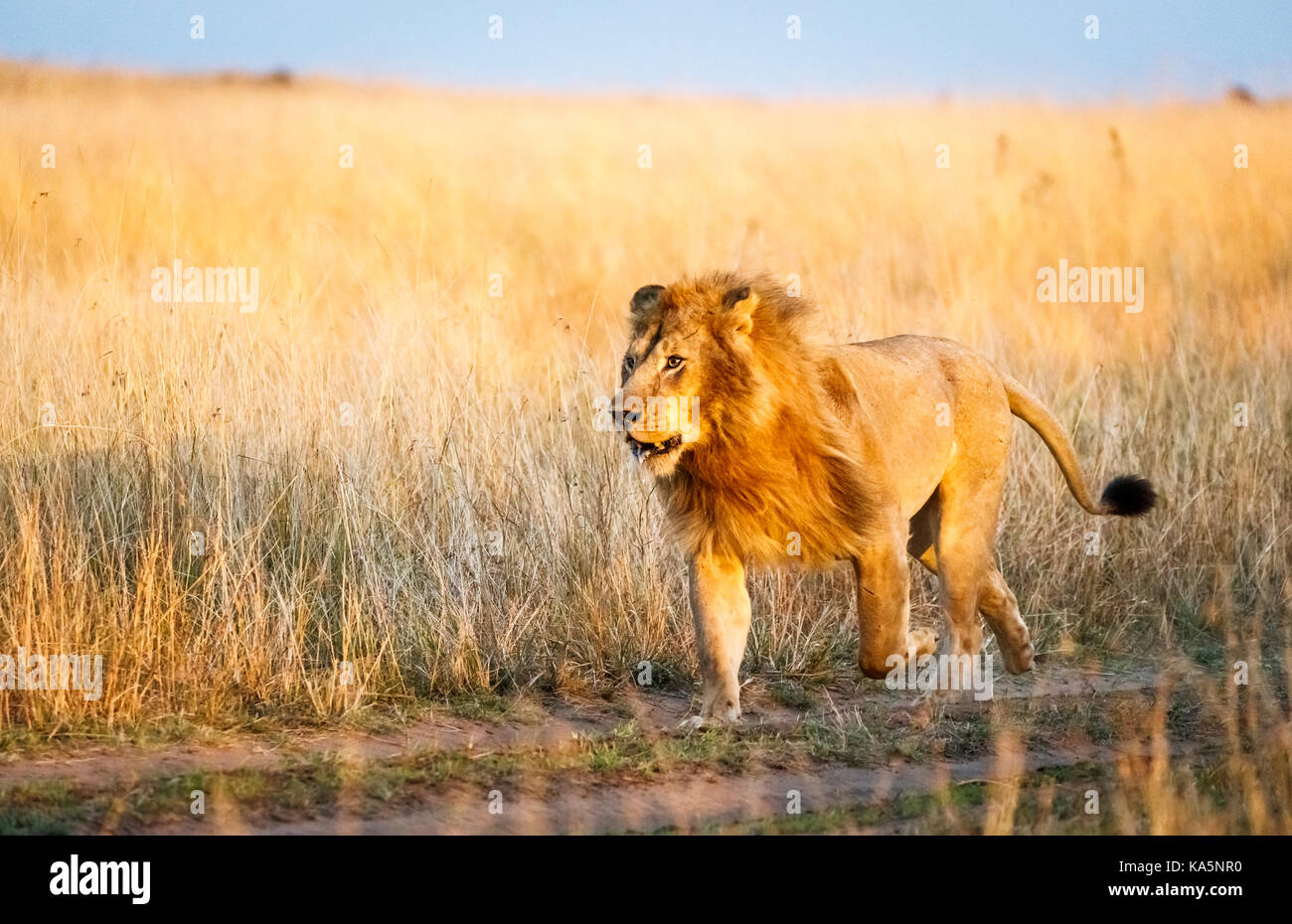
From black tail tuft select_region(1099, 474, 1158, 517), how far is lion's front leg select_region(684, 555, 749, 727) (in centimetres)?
232

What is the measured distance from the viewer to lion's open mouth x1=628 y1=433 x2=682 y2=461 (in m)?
6.40

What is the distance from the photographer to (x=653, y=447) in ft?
21.1

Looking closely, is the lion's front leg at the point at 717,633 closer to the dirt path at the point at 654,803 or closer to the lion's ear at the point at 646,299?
the dirt path at the point at 654,803

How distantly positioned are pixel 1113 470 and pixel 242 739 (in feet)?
20.8

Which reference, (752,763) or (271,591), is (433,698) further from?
(752,763)

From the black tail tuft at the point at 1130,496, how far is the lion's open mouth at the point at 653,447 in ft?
9.11

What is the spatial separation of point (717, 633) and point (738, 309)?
53.7 inches

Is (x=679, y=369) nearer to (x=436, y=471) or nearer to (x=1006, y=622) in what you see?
(x=436, y=471)

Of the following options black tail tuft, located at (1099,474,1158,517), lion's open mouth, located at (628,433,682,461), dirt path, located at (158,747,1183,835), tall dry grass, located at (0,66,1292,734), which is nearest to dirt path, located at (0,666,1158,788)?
tall dry grass, located at (0,66,1292,734)

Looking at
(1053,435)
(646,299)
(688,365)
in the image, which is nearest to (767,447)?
(688,365)

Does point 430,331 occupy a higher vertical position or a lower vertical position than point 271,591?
higher

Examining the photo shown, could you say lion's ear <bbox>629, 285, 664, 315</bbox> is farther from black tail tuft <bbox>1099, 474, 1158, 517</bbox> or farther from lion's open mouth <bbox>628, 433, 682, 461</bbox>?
black tail tuft <bbox>1099, 474, 1158, 517</bbox>
